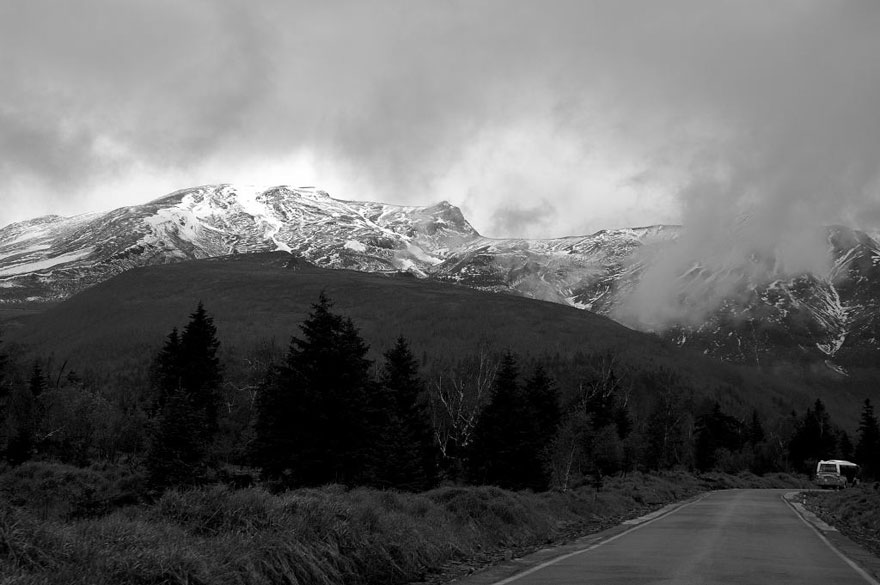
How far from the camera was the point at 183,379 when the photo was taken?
186ft

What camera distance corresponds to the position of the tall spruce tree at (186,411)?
1521 inches

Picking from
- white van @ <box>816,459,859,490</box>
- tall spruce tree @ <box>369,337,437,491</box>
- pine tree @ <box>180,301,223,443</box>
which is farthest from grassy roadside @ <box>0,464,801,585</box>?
white van @ <box>816,459,859,490</box>

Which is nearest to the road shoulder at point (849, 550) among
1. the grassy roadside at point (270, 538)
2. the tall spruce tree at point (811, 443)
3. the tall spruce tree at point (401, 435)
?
the grassy roadside at point (270, 538)

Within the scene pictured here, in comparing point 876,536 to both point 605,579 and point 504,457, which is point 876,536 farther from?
point 504,457

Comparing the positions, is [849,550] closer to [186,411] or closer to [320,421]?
[320,421]

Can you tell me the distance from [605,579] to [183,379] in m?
49.1

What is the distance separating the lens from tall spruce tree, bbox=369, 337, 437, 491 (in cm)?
4006

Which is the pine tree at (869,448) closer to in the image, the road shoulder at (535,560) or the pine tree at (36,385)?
the road shoulder at (535,560)

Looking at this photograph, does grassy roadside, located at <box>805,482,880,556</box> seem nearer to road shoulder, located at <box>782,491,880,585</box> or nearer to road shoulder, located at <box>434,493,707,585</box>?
road shoulder, located at <box>782,491,880,585</box>

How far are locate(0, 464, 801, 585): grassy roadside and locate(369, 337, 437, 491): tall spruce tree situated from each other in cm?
1727

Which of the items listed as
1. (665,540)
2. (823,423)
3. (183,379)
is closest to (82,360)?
(183,379)

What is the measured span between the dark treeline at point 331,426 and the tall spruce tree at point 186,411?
98 millimetres

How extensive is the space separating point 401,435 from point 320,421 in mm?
10206

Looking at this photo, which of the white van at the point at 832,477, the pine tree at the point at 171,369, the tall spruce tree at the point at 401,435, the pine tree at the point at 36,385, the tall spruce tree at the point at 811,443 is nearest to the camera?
the tall spruce tree at the point at 401,435
